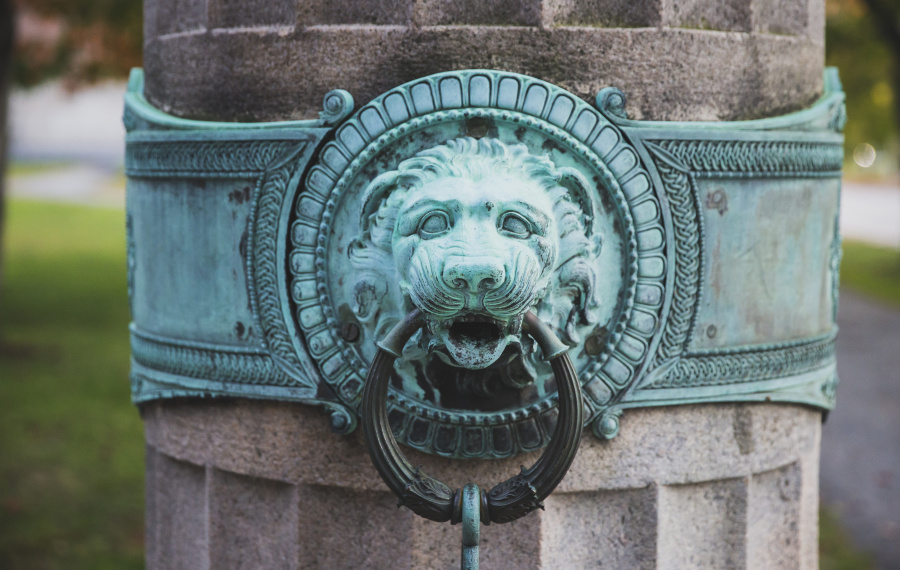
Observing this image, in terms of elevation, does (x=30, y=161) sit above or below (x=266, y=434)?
above

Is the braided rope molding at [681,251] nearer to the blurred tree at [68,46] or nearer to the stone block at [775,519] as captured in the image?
the stone block at [775,519]

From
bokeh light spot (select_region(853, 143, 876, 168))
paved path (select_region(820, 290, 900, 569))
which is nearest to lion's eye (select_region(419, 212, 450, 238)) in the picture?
paved path (select_region(820, 290, 900, 569))

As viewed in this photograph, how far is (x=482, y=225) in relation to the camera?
1.96m

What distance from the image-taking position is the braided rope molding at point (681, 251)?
2207 mm

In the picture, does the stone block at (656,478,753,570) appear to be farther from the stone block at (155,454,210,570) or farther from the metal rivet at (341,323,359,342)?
the stone block at (155,454,210,570)

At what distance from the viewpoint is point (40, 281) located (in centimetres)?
1192

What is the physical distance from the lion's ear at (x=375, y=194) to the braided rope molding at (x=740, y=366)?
29.8 inches

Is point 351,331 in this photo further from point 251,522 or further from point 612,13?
point 612,13

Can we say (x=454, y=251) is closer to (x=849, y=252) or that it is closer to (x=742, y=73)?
(x=742, y=73)

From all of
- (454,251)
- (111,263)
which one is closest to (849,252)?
(111,263)

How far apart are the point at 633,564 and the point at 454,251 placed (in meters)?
0.99

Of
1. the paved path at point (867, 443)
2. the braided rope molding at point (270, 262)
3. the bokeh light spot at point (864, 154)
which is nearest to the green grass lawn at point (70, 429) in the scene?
the paved path at point (867, 443)

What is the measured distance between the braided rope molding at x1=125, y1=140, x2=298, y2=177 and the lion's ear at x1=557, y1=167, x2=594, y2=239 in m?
0.60

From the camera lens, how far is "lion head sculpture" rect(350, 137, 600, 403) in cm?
189
